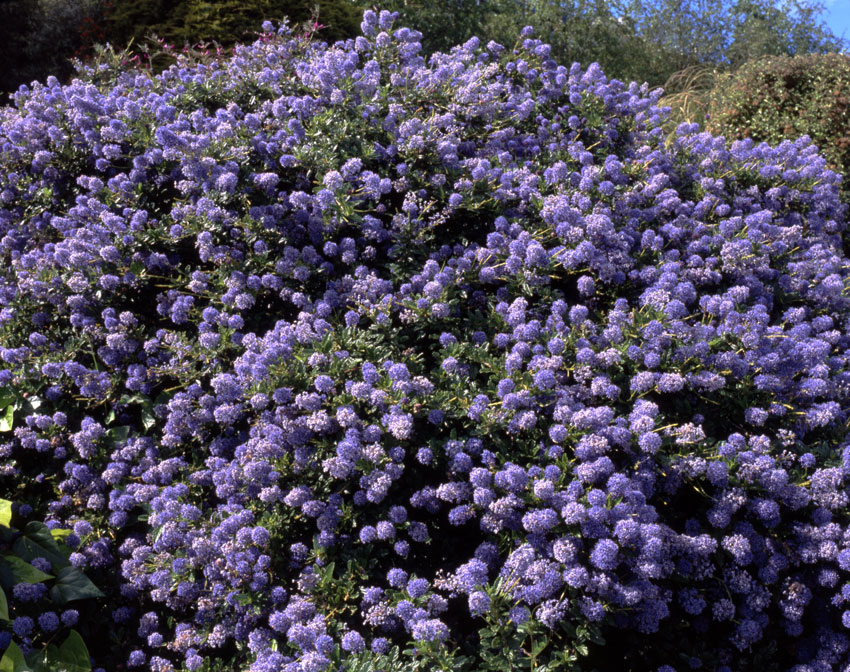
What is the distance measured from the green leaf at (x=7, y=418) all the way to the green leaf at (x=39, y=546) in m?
0.74

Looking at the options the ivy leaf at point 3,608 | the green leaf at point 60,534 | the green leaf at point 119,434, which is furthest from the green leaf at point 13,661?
the green leaf at point 119,434

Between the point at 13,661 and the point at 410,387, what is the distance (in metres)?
1.69

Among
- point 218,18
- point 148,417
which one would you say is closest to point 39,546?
point 148,417

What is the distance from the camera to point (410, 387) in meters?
3.02

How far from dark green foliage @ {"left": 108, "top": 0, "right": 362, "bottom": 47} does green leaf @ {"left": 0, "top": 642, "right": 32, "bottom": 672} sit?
7170 millimetres

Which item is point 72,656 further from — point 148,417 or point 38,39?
point 38,39

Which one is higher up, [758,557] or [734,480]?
[734,480]

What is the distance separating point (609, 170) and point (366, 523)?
2.44m

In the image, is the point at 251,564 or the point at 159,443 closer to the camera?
the point at 251,564

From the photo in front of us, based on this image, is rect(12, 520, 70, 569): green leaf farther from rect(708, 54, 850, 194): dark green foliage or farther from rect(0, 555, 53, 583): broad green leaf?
rect(708, 54, 850, 194): dark green foliage

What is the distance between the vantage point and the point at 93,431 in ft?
11.5

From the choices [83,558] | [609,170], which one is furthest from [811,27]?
[83,558]

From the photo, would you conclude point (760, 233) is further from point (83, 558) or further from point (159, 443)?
point (83, 558)

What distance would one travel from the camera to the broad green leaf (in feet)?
9.60
